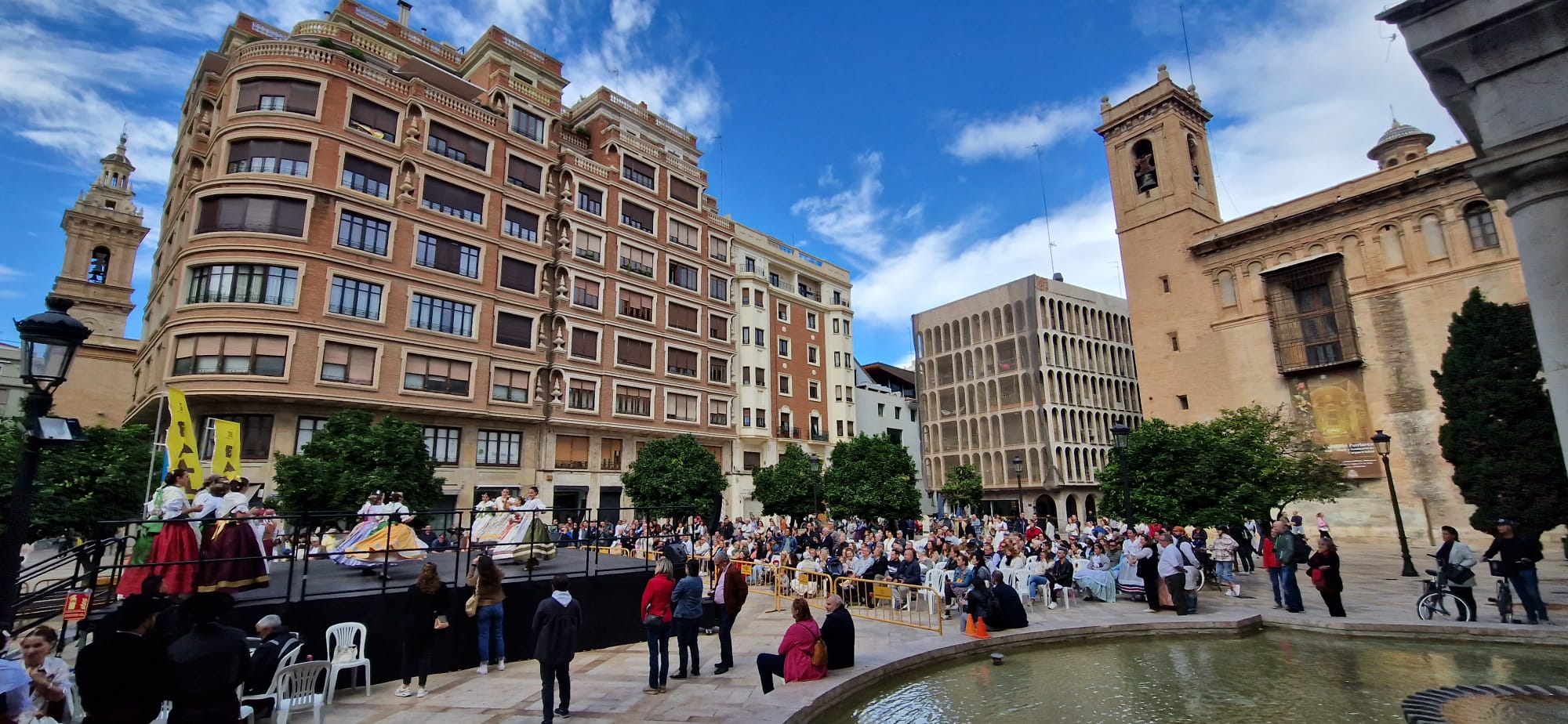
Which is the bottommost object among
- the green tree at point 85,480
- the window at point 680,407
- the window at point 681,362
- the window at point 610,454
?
the green tree at point 85,480

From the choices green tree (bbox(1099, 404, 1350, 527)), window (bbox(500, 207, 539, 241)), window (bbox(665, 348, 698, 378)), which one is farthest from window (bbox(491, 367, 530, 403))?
green tree (bbox(1099, 404, 1350, 527))

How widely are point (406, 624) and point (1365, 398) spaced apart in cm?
4170

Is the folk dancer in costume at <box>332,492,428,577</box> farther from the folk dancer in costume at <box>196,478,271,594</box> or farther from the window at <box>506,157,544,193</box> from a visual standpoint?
the window at <box>506,157,544,193</box>

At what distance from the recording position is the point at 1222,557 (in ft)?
56.3

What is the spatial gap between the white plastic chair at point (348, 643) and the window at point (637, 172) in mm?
35836

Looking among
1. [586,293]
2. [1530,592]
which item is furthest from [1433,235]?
[586,293]

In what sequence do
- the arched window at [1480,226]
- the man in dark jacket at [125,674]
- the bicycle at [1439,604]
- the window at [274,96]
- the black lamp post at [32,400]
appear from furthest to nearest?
the arched window at [1480,226] < the window at [274,96] < the bicycle at [1439,604] < the black lamp post at [32,400] < the man in dark jacket at [125,674]

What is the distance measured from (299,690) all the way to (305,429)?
81.5 feet

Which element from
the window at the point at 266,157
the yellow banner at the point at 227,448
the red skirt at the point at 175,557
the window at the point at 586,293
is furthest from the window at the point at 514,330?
the red skirt at the point at 175,557

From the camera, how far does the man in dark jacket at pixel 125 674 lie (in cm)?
434

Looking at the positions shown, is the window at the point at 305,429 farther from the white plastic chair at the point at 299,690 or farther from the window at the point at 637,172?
the white plastic chair at the point at 299,690

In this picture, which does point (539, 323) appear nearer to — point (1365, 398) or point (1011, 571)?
point (1011, 571)

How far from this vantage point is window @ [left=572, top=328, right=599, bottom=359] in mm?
37281

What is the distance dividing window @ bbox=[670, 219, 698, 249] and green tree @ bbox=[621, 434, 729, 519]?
1391 centimetres
